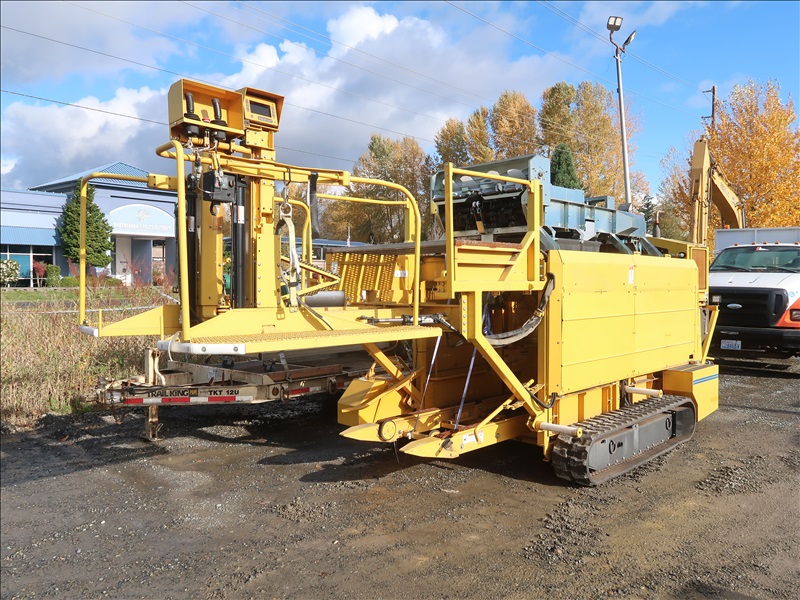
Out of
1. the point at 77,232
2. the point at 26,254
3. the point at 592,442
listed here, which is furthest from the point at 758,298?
the point at 26,254

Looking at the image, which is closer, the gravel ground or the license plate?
the gravel ground

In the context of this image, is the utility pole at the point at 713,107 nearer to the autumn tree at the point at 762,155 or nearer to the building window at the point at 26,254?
the autumn tree at the point at 762,155

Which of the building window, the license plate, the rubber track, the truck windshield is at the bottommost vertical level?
the rubber track

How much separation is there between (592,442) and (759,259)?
27.7ft

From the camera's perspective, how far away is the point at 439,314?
4914 mm

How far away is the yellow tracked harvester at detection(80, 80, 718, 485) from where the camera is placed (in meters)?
4.53

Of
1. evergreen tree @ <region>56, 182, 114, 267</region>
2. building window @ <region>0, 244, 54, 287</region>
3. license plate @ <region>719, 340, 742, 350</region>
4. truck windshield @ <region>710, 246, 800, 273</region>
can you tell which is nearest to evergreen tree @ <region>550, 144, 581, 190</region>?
truck windshield @ <region>710, 246, 800, 273</region>

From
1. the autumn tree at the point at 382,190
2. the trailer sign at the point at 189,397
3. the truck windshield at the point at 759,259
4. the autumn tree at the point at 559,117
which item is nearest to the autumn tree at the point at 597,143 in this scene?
the autumn tree at the point at 559,117

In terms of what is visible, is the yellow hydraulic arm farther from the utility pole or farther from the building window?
the building window

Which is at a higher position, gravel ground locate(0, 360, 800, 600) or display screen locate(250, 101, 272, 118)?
display screen locate(250, 101, 272, 118)

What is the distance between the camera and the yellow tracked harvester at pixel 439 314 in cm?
453

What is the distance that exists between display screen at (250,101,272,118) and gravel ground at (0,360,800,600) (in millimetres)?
3148

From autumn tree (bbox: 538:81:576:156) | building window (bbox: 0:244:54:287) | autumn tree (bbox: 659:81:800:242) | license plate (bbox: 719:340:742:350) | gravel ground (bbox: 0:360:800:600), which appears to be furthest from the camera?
autumn tree (bbox: 538:81:576:156)

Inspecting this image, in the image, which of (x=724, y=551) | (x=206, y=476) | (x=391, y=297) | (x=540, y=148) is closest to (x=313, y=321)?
(x=391, y=297)
